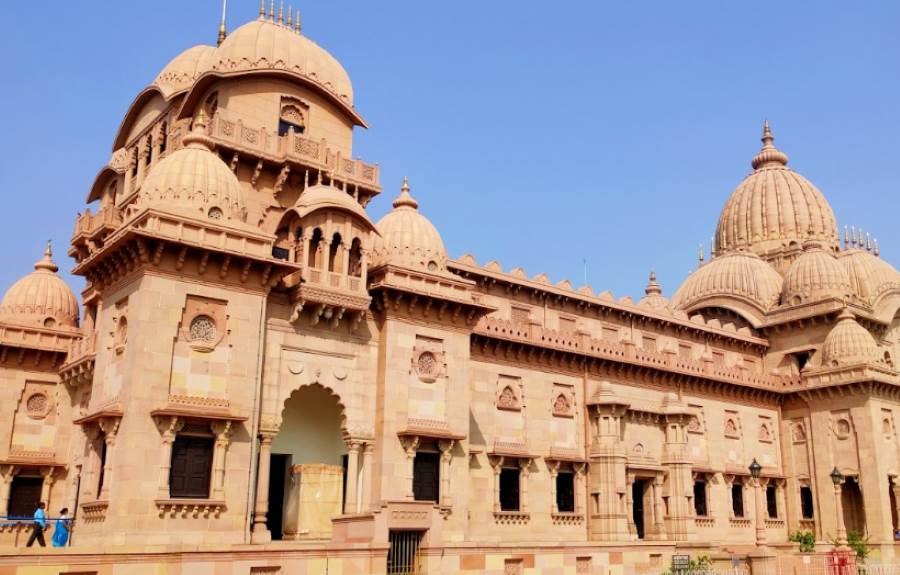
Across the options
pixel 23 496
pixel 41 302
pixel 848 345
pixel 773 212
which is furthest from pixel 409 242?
pixel 773 212

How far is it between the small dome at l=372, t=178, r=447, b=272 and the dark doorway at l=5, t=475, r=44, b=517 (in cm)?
1362

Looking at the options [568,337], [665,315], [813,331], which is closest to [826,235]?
[813,331]

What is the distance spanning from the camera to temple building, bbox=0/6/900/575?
20.2 metres

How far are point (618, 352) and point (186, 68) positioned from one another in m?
19.9

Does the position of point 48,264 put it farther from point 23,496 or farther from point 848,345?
point 848,345

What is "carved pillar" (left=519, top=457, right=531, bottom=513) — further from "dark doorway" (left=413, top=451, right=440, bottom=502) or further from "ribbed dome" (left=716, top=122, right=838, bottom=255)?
"ribbed dome" (left=716, top=122, right=838, bottom=255)

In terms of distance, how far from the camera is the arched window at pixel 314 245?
79.2ft

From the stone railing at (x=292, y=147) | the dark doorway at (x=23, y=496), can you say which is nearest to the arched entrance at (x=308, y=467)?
the stone railing at (x=292, y=147)

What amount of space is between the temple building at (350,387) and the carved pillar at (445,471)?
0.21 ft

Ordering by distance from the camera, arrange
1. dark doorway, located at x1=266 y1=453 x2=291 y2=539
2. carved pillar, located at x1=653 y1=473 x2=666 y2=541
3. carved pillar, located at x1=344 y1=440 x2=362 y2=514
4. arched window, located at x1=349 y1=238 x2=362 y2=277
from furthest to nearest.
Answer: carved pillar, located at x1=653 y1=473 x2=666 y2=541 → arched window, located at x1=349 y1=238 x2=362 y2=277 → dark doorway, located at x1=266 y1=453 x2=291 y2=539 → carved pillar, located at x1=344 y1=440 x2=362 y2=514

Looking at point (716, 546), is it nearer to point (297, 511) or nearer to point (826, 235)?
point (297, 511)

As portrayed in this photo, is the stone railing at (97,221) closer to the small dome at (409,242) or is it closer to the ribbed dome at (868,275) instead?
the small dome at (409,242)

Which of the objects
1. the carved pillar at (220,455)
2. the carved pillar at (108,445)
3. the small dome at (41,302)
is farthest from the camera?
the small dome at (41,302)

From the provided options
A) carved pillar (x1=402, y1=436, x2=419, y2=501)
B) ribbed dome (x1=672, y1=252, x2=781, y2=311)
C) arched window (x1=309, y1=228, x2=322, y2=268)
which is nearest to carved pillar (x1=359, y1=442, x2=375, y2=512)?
carved pillar (x1=402, y1=436, x2=419, y2=501)
